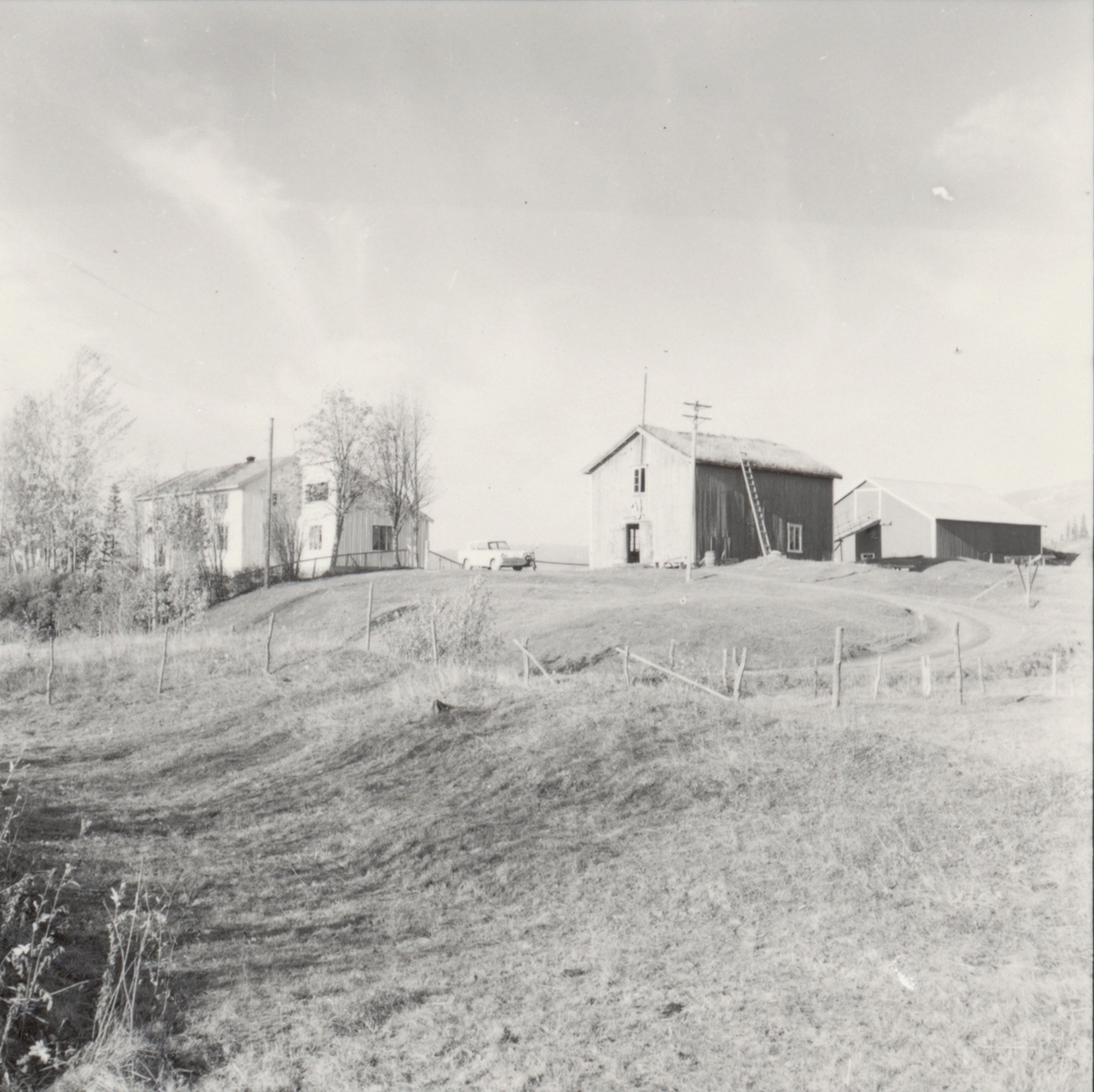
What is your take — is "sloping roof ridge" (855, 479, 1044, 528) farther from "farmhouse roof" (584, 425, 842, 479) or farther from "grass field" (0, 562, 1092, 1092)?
"grass field" (0, 562, 1092, 1092)

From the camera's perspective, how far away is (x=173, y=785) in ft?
40.7

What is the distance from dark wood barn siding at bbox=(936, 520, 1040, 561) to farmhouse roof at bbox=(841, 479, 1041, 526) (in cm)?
29

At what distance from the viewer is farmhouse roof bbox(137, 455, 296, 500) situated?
43906 mm

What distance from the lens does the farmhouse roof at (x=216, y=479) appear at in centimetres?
4391

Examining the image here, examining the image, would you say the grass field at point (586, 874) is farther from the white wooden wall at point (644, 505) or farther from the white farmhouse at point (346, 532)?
the white farmhouse at point (346, 532)

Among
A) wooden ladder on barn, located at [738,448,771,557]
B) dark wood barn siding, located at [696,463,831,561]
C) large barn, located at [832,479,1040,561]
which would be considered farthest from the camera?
large barn, located at [832,479,1040,561]

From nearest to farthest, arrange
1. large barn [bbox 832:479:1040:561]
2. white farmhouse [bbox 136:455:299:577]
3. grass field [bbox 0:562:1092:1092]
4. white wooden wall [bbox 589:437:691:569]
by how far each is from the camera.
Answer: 1. grass field [bbox 0:562:1092:1092]
2. white wooden wall [bbox 589:437:691:569]
3. white farmhouse [bbox 136:455:299:577]
4. large barn [bbox 832:479:1040:561]

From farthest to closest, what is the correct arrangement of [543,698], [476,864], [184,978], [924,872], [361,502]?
[361,502], [543,698], [476,864], [924,872], [184,978]

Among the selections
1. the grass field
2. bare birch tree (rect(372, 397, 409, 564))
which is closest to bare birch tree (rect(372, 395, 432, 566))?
bare birch tree (rect(372, 397, 409, 564))

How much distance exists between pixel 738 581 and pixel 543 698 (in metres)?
20.1

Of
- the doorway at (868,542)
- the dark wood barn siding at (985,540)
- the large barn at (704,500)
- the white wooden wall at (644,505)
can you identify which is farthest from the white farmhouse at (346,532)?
the dark wood barn siding at (985,540)

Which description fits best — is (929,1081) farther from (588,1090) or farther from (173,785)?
(173,785)

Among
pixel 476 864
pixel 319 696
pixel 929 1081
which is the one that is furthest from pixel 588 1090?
pixel 319 696

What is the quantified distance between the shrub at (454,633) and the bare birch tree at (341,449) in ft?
90.8
